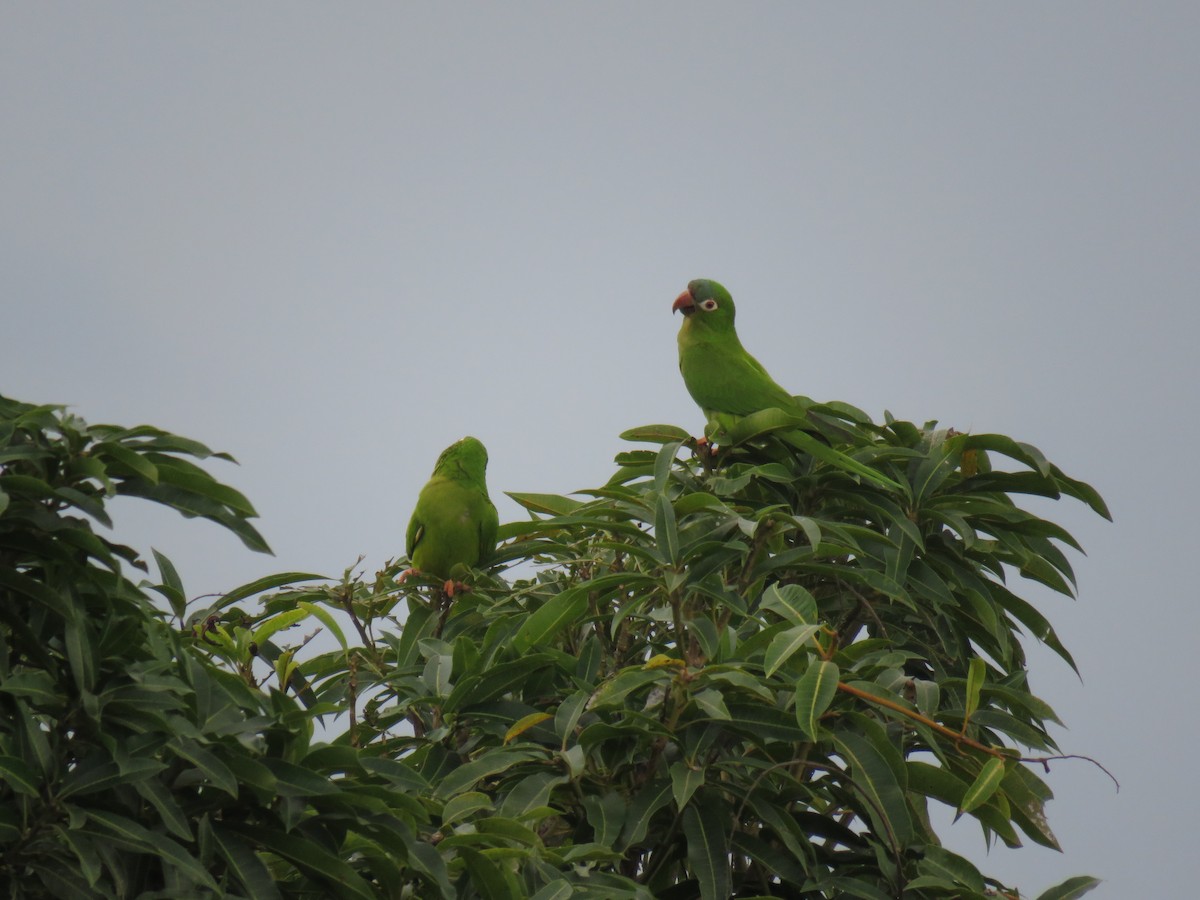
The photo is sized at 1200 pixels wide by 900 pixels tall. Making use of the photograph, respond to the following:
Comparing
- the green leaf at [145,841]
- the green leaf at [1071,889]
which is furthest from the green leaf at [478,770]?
the green leaf at [1071,889]

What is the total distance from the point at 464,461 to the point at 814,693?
8.71ft

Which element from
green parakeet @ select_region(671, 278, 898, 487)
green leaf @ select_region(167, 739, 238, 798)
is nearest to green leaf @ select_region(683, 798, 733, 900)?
green leaf @ select_region(167, 739, 238, 798)

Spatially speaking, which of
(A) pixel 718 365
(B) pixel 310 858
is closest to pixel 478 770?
(B) pixel 310 858

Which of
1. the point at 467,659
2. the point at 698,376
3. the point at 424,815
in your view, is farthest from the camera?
the point at 698,376

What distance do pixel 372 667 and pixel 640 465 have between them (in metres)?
1.31

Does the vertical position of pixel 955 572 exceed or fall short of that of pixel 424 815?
it exceeds it

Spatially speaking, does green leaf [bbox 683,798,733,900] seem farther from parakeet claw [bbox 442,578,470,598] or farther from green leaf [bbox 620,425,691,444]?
green leaf [bbox 620,425,691,444]

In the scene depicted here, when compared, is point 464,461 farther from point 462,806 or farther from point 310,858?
point 310,858

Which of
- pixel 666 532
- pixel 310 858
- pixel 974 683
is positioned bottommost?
pixel 310 858

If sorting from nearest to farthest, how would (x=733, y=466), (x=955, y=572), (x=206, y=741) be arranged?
1. (x=206, y=741)
2. (x=955, y=572)
3. (x=733, y=466)

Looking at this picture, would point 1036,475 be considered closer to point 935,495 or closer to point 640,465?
point 935,495

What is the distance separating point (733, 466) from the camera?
4.07m

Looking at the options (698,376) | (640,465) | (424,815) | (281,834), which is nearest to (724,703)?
(424,815)

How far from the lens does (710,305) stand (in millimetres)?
5613
